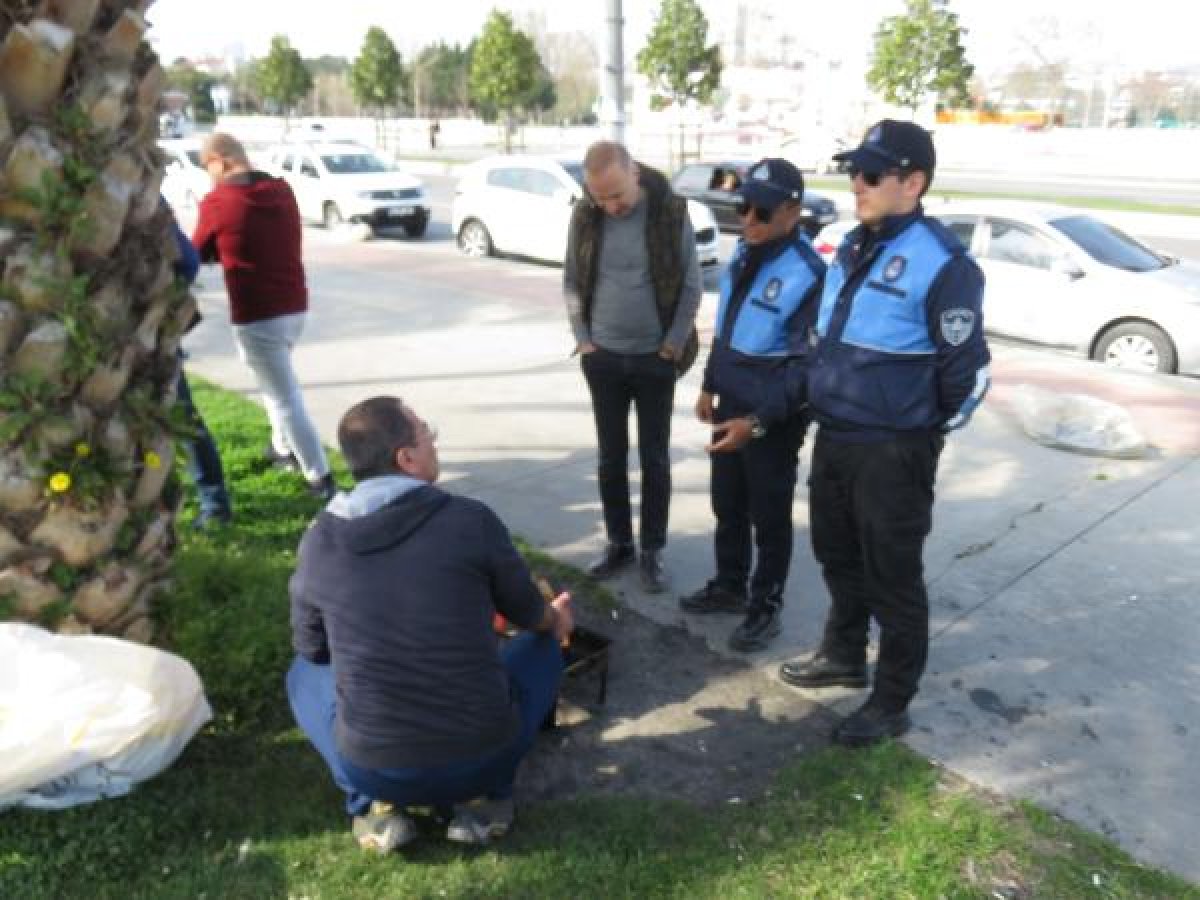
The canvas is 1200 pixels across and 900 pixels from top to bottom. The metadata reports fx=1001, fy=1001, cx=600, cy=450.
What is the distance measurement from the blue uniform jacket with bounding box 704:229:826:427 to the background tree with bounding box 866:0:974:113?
21.5m

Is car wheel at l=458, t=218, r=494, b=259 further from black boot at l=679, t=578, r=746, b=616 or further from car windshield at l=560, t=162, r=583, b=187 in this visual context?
black boot at l=679, t=578, r=746, b=616

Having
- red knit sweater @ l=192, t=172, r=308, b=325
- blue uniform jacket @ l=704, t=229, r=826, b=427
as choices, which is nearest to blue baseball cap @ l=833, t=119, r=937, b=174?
blue uniform jacket @ l=704, t=229, r=826, b=427

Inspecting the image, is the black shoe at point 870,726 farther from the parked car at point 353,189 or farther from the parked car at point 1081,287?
the parked car at point 353,189

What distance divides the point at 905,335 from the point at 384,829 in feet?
6.64

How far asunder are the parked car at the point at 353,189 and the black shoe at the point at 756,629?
51.2 feet

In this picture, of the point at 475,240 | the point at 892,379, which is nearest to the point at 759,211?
the point at 892,379

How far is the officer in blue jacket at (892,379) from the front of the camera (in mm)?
2896

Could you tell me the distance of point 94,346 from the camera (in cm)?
267

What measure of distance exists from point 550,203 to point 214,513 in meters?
11.3

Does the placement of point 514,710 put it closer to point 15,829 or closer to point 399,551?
point 399,551

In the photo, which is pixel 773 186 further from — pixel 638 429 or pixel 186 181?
pixel 186 181

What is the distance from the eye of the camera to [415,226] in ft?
61.4

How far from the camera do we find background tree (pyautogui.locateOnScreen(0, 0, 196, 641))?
2502 millimetres

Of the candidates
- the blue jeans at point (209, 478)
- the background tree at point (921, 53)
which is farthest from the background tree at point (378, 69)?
the blue jeans at point (209, 478)
